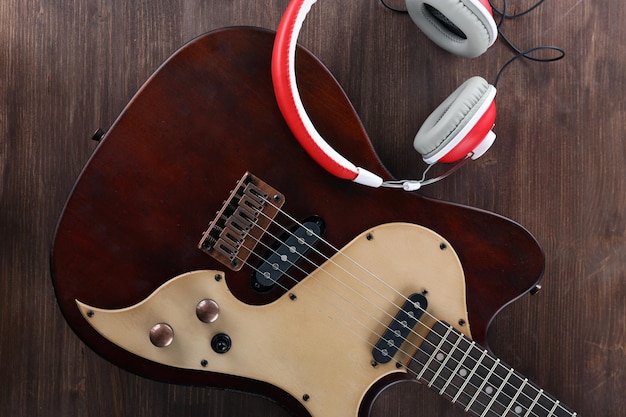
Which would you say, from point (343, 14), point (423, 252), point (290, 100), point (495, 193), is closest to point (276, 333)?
point (423, 252)

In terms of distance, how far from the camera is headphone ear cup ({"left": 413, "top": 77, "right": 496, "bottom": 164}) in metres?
0.89

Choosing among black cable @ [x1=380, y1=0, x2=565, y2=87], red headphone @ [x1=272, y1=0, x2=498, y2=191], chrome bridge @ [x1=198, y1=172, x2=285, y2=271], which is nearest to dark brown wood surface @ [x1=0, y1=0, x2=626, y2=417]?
black cable @ [x1=380, y1=0, x2=565, y2=87]

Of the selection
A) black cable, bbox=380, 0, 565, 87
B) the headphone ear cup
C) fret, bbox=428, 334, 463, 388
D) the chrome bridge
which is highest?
black cable, bbox=380, 0, 565, 87

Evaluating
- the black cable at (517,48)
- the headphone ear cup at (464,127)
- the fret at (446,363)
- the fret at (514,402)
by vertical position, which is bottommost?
the fret at (514,402)

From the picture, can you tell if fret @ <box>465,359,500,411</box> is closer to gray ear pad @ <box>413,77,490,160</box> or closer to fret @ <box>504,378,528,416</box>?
fret @ <box>504,378,528,416</box>

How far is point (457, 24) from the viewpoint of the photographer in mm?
928

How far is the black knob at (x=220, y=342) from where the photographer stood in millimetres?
938

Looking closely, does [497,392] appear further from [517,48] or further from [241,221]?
[517,48]

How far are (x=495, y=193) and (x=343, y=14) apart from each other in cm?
47

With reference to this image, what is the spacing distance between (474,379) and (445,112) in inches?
18.2

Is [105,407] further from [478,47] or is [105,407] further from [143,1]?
[478,47]

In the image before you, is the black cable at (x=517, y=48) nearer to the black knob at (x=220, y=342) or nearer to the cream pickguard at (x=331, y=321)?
the cream pickguard at (x=331, y=321)

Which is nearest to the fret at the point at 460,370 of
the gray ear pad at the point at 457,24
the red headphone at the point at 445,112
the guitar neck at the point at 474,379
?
the guitar neck at the point at 474,379

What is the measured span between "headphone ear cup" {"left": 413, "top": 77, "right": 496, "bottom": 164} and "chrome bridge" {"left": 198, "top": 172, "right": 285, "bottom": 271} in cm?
A: 26
